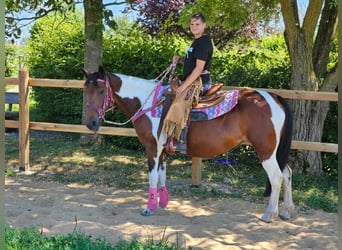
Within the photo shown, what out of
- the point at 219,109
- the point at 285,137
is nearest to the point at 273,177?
the point at 285,137

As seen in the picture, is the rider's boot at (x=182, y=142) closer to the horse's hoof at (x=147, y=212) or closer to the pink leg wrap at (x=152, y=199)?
the pink leg wrap at (x=152, y=199)

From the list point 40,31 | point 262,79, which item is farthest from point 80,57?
point 262,79

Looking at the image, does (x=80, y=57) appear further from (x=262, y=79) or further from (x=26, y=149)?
Answer: (x=262, y=79)

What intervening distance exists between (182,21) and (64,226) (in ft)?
12.3

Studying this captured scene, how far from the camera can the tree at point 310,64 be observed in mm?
6246

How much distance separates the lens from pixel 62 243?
141 inches

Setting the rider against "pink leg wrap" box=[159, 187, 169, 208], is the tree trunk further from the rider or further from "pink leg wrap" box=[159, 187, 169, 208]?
the rider

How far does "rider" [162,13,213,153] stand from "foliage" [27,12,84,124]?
16.1 ft

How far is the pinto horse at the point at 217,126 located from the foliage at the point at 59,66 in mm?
4457

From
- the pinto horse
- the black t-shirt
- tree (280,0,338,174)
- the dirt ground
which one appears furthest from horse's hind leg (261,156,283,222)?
tree (280,0,338,174)

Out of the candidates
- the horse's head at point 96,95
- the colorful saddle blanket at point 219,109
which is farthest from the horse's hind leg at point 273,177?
the horse's head at point 96,95

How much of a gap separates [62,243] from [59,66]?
21.1 feet

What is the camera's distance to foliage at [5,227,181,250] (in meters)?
3.43

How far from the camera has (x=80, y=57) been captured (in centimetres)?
915
